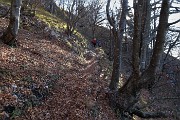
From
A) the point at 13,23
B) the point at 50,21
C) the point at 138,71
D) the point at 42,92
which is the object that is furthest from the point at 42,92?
the point at 50,21

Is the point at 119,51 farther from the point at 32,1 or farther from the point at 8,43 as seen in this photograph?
the point at 32,1

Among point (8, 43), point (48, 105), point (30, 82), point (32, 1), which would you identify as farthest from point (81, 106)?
point (32, 1)

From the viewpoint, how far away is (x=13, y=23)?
14.6 meters

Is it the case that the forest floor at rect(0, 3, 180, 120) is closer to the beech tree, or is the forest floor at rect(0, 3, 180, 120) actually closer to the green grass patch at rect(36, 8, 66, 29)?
the beech tree

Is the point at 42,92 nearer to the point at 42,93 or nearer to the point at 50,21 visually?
the point at 42,93

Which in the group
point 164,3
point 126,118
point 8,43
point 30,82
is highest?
point 164,3

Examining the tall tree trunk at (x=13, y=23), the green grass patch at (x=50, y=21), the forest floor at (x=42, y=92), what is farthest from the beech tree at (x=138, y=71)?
the green grass patch at (x=50, y=21)

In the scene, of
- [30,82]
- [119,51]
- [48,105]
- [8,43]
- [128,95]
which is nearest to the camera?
[48,105]

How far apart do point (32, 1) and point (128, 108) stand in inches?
700

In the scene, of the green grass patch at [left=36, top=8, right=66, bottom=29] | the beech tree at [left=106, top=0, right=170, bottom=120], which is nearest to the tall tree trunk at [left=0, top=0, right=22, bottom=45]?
the beech tree at [left=106, top=0, right=170, bottom=120]

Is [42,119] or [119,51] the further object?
[119,51]

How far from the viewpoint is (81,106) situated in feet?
35.4

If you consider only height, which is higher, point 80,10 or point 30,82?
point 80,10

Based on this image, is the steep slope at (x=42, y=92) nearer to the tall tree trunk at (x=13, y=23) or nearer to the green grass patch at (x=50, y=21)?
the tall tree trunk at (x=13, y=23)
